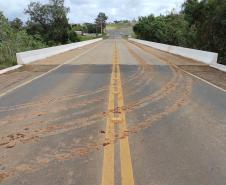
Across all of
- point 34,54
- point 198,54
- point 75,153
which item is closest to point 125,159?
point 75,153

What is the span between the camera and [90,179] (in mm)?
4805

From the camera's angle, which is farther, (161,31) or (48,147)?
(161,31)

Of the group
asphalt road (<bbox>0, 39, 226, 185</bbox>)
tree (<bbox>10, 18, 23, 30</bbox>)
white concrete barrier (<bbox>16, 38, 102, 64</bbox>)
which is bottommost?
tree (<bbox>10, 18, 23, 30</bbox>)

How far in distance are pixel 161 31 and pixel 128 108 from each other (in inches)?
3133

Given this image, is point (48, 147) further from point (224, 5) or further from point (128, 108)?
point (224, 5)

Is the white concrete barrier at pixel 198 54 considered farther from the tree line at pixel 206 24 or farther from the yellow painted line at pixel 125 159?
the yellow painted line at pixel 125 159

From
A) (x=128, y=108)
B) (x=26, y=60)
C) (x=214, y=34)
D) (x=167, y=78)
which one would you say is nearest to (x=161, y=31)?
(x=214, y=34)

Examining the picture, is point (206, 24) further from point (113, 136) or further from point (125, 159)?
point (125, 159)

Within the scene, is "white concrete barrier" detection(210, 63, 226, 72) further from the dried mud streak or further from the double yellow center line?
the dried mud streak

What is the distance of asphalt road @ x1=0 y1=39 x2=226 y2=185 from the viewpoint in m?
4.98

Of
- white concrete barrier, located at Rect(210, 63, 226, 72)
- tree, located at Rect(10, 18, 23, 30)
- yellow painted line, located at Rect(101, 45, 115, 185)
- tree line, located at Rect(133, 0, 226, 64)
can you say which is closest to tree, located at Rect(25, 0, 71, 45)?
tree, located at Rect(10, 18, 23, 30)

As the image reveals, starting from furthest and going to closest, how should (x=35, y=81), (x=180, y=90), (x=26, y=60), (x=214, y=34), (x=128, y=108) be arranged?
(x=214, y=34) → (x=26, y=60) → (x=35, y=81) → (x=180, y=90) → (x=128, y=108)

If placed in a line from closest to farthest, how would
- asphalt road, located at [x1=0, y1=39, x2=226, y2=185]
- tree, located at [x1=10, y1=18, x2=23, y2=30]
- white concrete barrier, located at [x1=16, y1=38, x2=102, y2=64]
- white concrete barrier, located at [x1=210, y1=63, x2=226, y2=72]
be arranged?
asphalt road, located at [x1=0, y1=39, x2=226, y2=185], white concrete barrier, located at [x1=210, y1=63, x2=226, y2=72], white concrete barrier, located at [x1=16, y1=38, x2=102, y2=64], tree, located at [x1=10, y1=18, x2=23, y2=30]

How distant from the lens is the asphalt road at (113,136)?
4.98m
